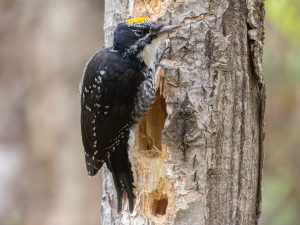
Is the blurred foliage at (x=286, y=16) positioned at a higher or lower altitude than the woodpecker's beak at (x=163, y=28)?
higher

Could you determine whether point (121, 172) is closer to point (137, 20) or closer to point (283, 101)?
point (137, 20)

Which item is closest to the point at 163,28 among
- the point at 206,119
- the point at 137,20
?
the point at 137,20

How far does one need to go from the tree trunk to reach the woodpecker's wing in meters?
0.23

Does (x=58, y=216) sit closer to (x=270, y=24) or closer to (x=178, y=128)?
(x=270, y=24)

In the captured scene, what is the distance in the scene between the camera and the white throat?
4148 millimetres

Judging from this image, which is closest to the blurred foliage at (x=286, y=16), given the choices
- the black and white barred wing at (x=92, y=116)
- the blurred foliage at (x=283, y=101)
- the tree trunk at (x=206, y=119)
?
the blurred foliage at (x=283, y=101)

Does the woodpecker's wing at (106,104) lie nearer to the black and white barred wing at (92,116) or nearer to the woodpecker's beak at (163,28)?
the black and white barred wing at (92,116)

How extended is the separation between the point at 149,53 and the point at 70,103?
13.1ft

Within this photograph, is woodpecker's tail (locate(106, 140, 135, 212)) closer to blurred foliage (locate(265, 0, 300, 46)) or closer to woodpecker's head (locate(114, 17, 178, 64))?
woodpecker's head (locate(114, 17, 178, 64))

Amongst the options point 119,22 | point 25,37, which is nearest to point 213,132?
point 119,22

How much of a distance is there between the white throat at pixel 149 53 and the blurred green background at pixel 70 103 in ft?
11.2

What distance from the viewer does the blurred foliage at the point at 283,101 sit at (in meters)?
7.55

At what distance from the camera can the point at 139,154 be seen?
4203 mm

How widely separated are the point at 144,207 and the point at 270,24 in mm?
3920
